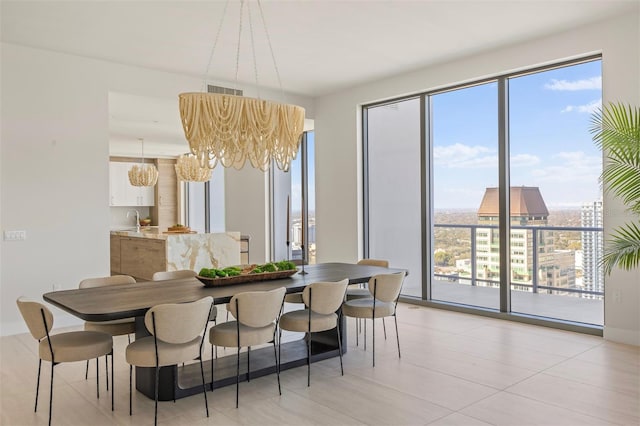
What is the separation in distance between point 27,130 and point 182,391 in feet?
11.9

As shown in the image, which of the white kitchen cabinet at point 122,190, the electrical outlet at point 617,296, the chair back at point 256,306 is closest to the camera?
the chair back at point 256,306

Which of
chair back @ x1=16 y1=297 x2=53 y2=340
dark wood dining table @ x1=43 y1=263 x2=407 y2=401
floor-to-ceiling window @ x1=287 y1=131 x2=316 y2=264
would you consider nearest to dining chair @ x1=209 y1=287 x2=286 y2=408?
dark wood dining table @ x1=43 y1=263 x2=407 y2=401

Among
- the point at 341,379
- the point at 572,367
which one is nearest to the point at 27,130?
the point at 341,379

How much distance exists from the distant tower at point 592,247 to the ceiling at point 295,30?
187cm

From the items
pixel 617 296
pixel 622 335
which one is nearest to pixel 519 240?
pixel 617 296

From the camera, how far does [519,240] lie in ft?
18.9

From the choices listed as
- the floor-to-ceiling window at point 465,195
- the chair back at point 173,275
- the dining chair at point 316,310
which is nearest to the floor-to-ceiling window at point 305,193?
the floor-to-ceiling window at point 465,195

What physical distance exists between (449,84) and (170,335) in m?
4.73

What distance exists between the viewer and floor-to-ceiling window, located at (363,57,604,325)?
5.26m

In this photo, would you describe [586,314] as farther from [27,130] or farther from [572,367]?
[27,130]

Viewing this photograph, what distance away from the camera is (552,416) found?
3143 mm

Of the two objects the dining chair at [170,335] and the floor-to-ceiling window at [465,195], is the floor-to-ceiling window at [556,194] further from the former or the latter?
the dining chair at [170,335]

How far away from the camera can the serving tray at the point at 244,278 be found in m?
3.86

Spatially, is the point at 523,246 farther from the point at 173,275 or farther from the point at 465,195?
the point at 173,275
